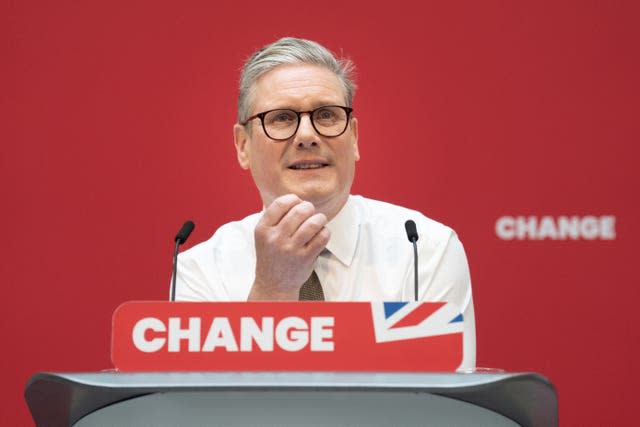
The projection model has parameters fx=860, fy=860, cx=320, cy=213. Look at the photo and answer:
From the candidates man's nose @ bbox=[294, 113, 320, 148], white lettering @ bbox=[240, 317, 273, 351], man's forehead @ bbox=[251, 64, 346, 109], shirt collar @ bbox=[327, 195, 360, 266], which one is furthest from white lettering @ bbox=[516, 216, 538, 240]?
white lettering @ bbox=[240, 317, 273, 351]

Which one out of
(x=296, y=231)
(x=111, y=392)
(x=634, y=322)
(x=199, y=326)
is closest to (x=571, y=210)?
(x=634, y=322)

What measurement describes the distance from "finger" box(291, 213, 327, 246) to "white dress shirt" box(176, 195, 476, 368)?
0.42m

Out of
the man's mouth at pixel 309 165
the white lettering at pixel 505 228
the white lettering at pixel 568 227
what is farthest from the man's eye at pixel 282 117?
the white lettering at pixel 568 227

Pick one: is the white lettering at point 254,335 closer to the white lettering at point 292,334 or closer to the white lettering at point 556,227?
the white lettering at point 292,334

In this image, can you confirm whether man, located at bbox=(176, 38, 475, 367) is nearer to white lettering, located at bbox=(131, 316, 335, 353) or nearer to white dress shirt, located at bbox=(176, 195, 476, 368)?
white dress shirt, located at bbox=(176, 195, 476, 368)

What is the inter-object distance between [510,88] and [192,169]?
964 mm

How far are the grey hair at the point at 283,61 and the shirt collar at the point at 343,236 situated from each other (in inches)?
10.9

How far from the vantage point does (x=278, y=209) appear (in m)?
1.52

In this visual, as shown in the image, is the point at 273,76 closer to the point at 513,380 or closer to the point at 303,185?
the point at 303,185

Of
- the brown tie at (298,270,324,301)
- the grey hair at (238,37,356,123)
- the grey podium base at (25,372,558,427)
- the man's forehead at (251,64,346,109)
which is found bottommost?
the grey podium base at (25,372,558,427)

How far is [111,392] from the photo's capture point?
943mm

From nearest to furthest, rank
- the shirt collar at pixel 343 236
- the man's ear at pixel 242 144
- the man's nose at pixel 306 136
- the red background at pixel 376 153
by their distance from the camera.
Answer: the man's nose at pixel 306 136
the shirt collar at pixel 343 236
the man's ear at pixel 242 144
the red background at pixel 376 153

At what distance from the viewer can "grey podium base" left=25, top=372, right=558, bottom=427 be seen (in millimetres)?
942

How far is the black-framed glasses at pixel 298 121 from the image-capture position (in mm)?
1897
